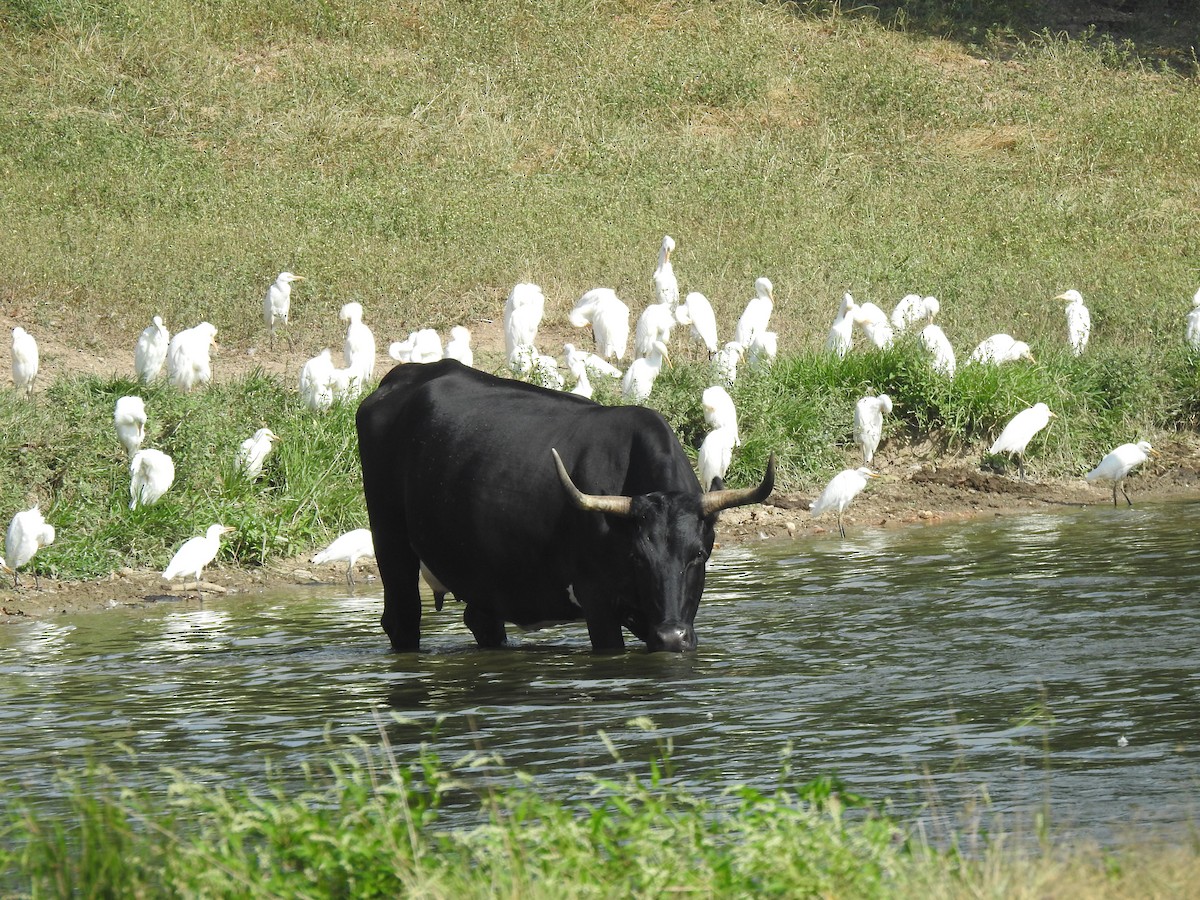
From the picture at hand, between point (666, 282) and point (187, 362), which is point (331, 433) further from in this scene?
point (666, 282)

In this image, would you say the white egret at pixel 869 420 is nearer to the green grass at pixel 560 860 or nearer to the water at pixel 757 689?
the water at pixel 757 689

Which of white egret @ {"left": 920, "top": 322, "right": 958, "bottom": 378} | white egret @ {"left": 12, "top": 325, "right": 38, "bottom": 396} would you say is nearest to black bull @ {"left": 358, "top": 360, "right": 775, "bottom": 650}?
white egret @ {"left": 12, "top": 325, "right": 38, "bottom": 396}

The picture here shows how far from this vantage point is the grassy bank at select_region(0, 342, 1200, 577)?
1248 centimetres

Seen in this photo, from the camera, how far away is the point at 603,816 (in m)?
4.17

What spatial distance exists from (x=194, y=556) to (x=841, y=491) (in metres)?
5.04

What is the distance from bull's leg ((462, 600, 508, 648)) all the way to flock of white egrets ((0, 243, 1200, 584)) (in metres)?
3.05

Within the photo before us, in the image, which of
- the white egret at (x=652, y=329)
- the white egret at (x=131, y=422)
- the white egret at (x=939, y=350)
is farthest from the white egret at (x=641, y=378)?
the white egret at (x=131, y=422)

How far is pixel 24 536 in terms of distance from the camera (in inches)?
441

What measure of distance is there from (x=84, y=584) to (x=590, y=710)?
590 cm

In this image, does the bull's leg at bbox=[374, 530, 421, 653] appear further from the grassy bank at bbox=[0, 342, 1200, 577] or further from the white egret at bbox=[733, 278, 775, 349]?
the white egret at bbox=[733, 278, 775, 349]

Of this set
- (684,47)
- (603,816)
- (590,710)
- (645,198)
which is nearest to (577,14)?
(684,47)

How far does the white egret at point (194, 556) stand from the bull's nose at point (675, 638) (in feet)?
16.3

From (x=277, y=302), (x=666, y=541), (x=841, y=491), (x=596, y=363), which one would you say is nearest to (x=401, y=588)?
(x=666, y=541)

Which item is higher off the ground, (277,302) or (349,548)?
(277,302)
